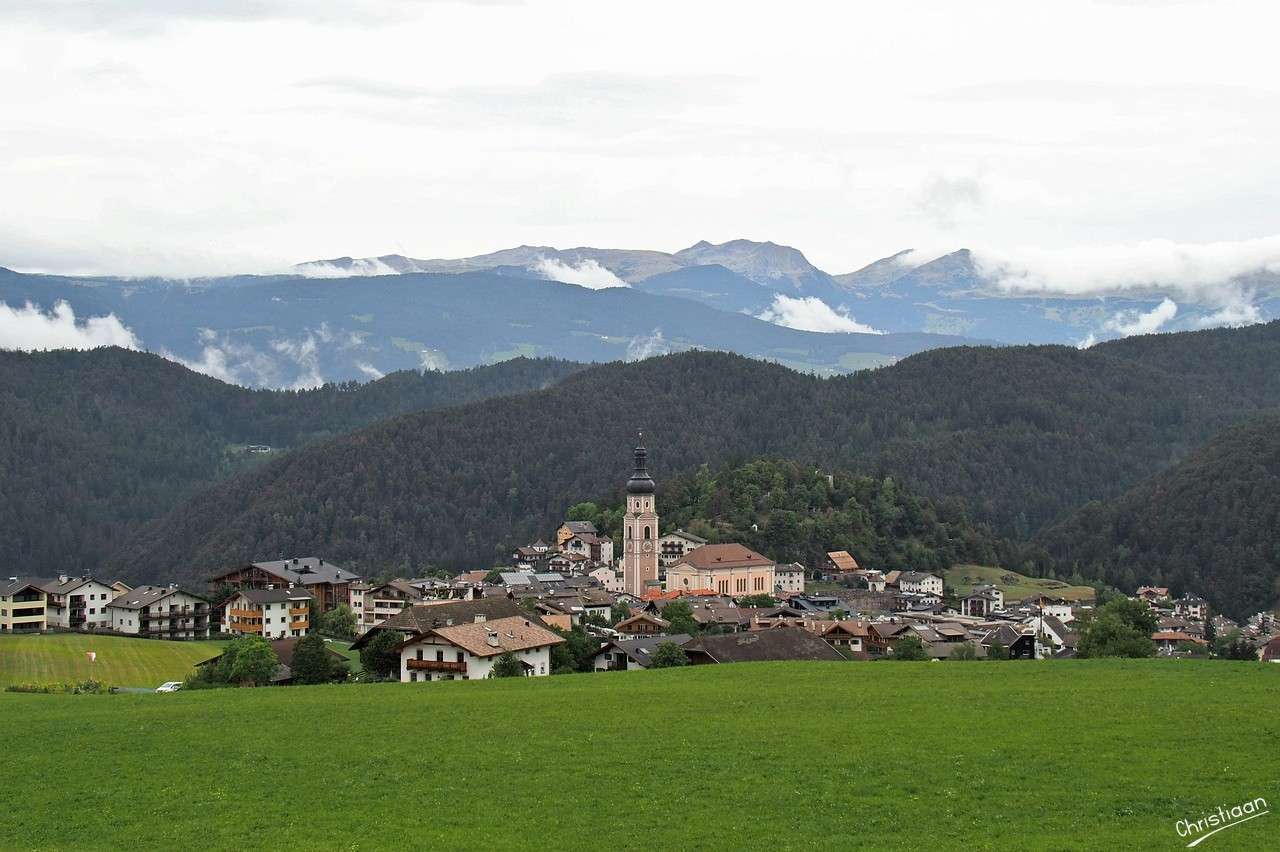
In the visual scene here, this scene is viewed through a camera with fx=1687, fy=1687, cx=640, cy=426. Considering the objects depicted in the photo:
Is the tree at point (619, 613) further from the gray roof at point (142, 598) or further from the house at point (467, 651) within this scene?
the house at point (467, 651)

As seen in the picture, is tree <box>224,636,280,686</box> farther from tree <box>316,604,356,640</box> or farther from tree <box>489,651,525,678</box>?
tree <box>316,604,356,640</box>

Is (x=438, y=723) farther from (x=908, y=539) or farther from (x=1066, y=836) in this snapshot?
(x=908, y=539)

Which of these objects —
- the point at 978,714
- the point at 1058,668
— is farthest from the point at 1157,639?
the point at 978,714

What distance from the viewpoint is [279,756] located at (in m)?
37.4

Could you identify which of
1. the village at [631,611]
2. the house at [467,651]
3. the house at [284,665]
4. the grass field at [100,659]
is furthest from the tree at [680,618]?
the grass field at [100,659]

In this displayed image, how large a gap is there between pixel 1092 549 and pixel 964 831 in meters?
160

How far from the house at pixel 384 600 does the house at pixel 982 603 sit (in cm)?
3951

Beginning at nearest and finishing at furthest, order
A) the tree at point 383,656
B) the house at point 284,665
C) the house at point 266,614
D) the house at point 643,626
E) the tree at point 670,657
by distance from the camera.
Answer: the tree at point 670,657
the tree at point 383,656
the house at point 284,665
the house at point 643,626
the house at point 266,614

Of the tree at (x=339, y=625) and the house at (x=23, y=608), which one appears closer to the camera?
the house at (x=23, y=608)

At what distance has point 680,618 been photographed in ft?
276

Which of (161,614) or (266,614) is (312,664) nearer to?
(266,614)

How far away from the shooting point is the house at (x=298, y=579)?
107m

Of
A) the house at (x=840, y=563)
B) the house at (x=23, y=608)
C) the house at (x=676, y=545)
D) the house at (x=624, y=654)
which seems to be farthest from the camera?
the house at (x=840, y=563)

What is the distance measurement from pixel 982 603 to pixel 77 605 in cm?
6409
